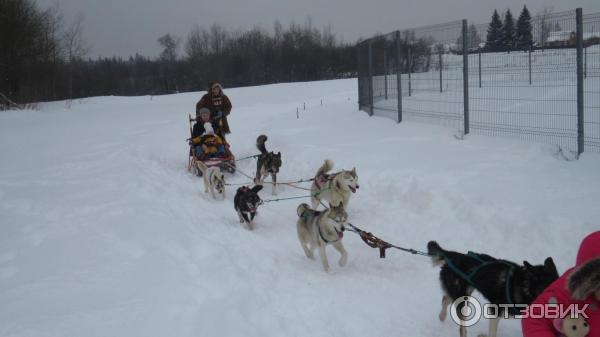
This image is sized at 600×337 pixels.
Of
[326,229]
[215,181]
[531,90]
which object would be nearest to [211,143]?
[215,181]

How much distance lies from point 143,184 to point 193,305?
A: 547 centimetres

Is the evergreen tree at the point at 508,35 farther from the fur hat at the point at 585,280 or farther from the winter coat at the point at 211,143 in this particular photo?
the fur hat at the point at 585,280

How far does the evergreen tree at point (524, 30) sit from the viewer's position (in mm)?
7672

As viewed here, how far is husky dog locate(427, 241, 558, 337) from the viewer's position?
2875 mm

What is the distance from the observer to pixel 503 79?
8.71m

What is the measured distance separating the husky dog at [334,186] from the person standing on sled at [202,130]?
3.91 m

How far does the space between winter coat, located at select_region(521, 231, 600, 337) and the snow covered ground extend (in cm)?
161

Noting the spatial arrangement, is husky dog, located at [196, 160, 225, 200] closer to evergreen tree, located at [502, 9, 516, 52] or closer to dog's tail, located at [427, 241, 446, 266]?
dog's tail, located at [427, 241, 446, 266]

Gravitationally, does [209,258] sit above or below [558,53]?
below

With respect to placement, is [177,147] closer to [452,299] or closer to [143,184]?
[143,184]

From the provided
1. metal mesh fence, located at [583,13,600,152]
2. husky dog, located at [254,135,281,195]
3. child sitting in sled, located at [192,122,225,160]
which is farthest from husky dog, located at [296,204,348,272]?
child sitting in sled, located at [192,122,225,160]

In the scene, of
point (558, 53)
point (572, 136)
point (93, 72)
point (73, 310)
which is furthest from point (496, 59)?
point (93, 72)

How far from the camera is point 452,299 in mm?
3475

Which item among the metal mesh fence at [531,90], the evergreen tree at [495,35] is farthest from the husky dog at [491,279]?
the evergreen tree at [495,35]
